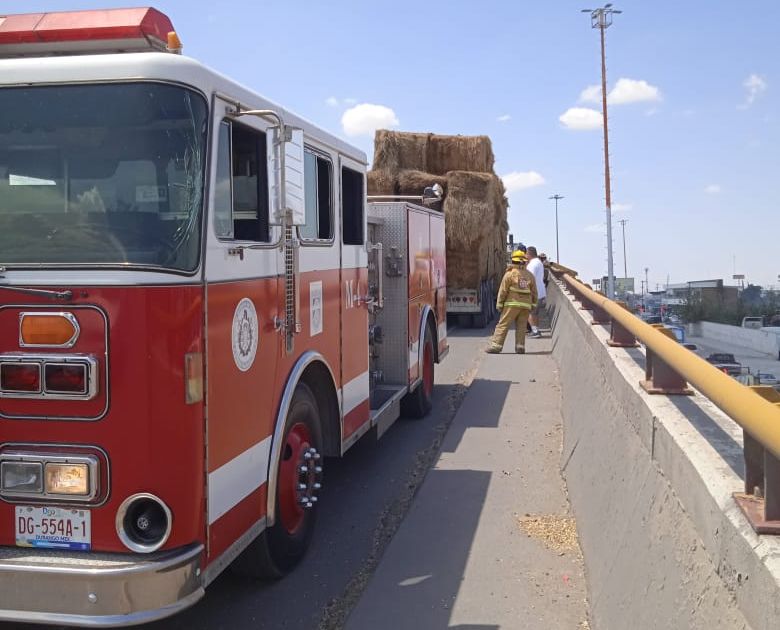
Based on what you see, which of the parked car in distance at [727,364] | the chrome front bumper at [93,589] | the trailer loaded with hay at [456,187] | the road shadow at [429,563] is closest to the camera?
the chrome front bumper at [93,589]

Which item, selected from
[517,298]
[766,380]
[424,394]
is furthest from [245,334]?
[517,298]

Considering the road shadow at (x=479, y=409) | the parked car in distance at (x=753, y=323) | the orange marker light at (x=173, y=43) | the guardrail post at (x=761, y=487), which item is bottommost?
the road shadow at (x=479, y=409)

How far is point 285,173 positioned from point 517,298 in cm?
994

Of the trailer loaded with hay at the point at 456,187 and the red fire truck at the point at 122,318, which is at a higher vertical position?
the trailer loaded with hay at the point at 456,187

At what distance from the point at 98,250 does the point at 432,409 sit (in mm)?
6984

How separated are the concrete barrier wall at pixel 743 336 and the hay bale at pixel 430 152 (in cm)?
931

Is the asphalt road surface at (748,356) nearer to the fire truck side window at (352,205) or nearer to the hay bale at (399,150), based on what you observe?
the hay bale at (399,150)

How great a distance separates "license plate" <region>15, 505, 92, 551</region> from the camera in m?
3.35

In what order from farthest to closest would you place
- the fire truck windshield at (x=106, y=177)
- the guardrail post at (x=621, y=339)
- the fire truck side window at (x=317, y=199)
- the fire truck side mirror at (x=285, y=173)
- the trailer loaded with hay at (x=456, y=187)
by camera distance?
the trailer loaded with hay at (x=456, y=187)
the guardrail post at (x=621, y=339)
the fire truck side window at (x=317, y=199)
the fire truck side mirror at (x=285, y=173)
the fire truck windshield at (x=106, y=177)

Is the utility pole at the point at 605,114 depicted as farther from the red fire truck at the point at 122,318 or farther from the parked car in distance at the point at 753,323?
the red fire truck at the point at 122,318

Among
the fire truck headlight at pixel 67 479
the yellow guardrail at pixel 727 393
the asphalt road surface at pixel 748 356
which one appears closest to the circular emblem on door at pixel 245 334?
the fire truck headlight at pixel 67 479

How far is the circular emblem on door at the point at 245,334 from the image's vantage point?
3881mm

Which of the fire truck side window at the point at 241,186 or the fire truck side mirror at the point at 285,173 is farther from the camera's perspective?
the fire truck side mirror at the point at 285,173

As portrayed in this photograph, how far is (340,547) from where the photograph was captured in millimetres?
5367
